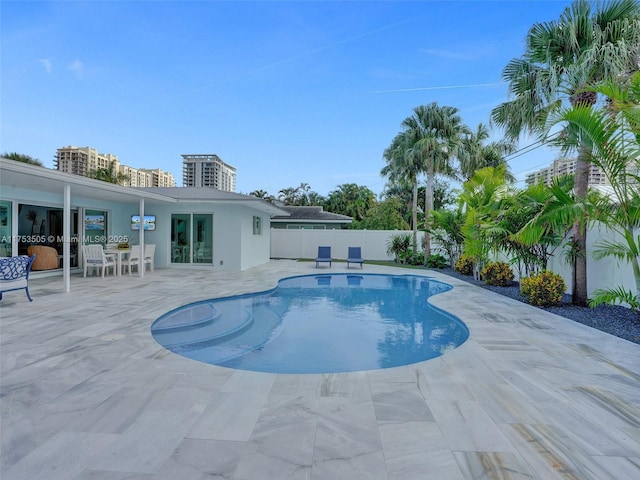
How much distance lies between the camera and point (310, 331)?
6.64 meters

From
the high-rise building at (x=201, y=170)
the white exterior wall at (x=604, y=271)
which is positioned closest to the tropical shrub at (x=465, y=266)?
the white exterior wall at (x=604, y=271)

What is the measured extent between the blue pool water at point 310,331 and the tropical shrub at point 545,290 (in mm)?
2257

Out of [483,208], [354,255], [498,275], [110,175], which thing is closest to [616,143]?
[483,208]

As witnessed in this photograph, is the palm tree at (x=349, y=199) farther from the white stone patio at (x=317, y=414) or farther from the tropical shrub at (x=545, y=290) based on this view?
the white stone patio at (x=317, y=414)

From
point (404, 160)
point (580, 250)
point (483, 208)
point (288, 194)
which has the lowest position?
point (580, 250)

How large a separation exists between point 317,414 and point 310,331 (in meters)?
3.67

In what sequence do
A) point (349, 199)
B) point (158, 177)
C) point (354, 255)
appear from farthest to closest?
point (158, 177), point (349, 199), point (354, 255)

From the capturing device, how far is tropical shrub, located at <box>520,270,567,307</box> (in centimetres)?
769

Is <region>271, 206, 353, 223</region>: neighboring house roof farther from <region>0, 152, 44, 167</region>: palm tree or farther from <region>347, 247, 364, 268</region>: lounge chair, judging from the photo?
<region>0, 152, 44, 167</region>: palm tree

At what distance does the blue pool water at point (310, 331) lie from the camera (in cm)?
511

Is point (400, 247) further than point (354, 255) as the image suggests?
Yes

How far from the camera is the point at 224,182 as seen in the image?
33.6 m

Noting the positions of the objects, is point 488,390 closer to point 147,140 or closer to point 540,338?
point 540,338

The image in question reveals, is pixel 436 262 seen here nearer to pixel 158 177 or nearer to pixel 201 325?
pixel 201 325
